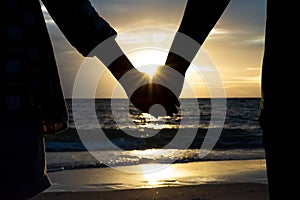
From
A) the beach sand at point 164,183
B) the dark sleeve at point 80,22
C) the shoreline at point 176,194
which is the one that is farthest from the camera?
the beach sand at point 164,183

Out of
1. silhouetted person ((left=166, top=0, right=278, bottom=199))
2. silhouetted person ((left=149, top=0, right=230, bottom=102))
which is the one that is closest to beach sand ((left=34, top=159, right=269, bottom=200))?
silhouetted person ((left=149, top=0, right=230, bottom=102))

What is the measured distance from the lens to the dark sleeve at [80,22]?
1643 millimetres

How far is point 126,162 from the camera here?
40.4ft

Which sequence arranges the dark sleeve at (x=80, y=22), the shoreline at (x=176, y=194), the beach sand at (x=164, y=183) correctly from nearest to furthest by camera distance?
the dark sleeve at (x=80, y=22) < the shoreline at (x=176, y=194) < the beach sand at (x=164, y=183)

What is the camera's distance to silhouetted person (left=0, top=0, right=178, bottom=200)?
5.02ft

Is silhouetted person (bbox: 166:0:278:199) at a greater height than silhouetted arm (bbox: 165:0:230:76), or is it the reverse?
silhouetted arm (bbox: 165:0:230:76)

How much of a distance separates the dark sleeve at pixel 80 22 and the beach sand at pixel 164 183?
5588 millimetres

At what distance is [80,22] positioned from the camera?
1656mm
